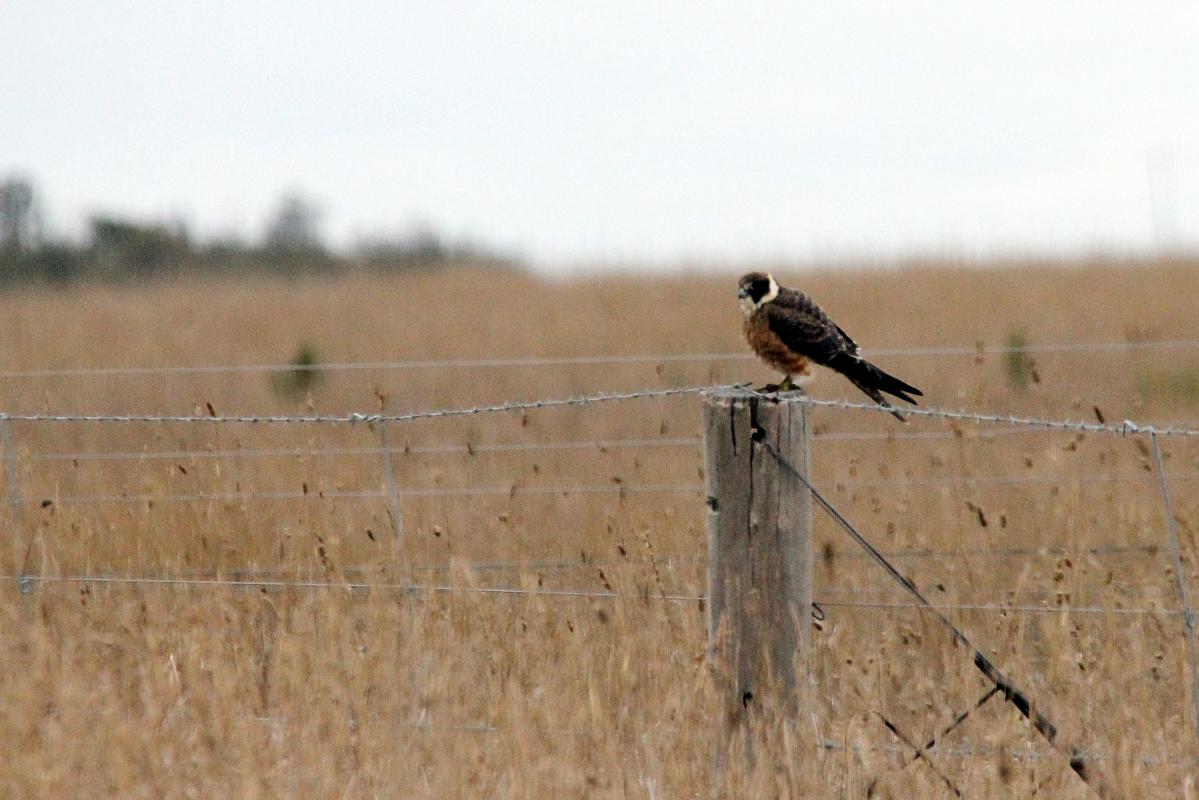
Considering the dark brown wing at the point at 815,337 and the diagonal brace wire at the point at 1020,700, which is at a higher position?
the dark brown wing at the point at 815,337

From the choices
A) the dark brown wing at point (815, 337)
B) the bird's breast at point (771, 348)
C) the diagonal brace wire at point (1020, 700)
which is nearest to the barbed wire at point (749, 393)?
the diagonal brace wire at point (1020, 700)

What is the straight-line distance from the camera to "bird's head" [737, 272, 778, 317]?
5.55m

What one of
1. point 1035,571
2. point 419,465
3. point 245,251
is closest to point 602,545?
point 1035,571

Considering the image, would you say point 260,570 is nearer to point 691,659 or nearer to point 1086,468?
point 691,659

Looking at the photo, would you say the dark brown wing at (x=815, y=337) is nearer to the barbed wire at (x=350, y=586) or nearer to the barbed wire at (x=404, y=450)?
the barbed wire at (x=404, y=450)

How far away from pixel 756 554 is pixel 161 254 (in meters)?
21.4

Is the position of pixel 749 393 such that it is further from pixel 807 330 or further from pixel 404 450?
pixel 404 450

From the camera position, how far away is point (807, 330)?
17.6 ft

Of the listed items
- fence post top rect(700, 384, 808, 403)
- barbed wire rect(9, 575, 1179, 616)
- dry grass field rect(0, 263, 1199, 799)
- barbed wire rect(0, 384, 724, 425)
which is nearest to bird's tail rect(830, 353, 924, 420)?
dry grass field rect(0, 263, 1199, 799)

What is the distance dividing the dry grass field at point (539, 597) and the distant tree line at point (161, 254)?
11.8 m

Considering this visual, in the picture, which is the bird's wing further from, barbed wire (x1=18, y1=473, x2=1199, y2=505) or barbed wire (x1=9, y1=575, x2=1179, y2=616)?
barbed wire (x1=9, y1=575, x2=1179, y2=616)

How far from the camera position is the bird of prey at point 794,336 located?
5.29 m

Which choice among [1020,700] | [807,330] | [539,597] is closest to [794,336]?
[807,330]

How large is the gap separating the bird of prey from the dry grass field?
35cm
